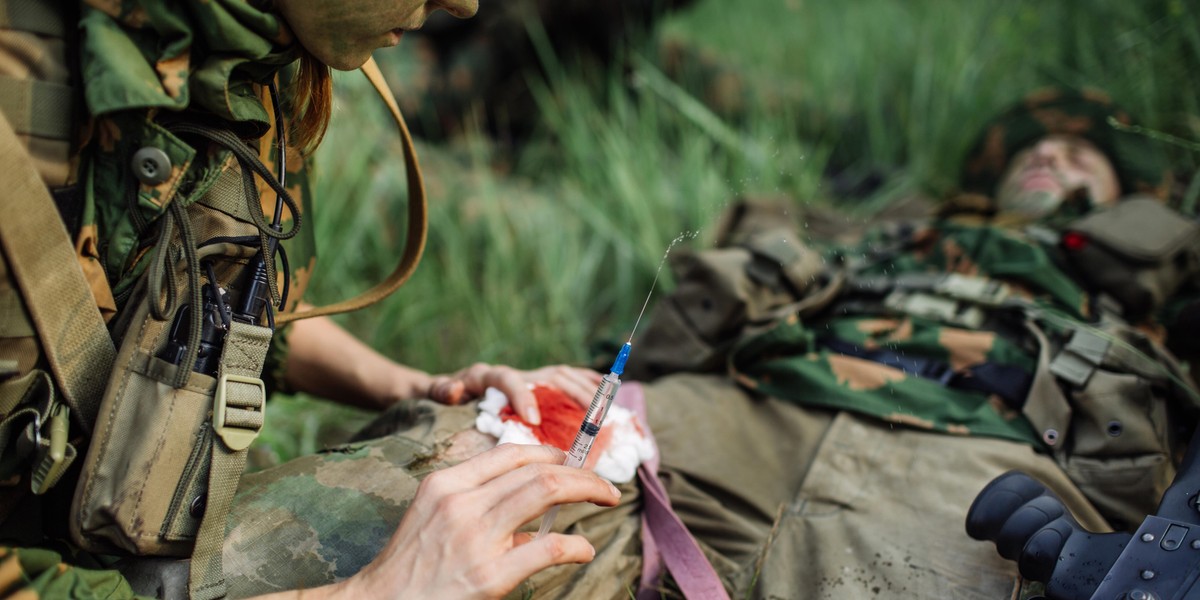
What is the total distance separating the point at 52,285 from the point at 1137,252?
8.76 ft

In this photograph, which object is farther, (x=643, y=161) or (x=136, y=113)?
(x=643, y=161)

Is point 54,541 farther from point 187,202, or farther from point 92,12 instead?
point 92,12

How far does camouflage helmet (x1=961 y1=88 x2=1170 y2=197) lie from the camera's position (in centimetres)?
318

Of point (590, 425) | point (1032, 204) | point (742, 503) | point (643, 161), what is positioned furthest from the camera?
point (643, 161)

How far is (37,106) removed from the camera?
1.10 m

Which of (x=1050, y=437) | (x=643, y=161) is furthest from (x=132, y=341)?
(x=643, y=161)

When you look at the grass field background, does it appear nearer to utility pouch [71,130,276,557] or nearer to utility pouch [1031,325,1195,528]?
utility pouch [1031,325,1195,528]

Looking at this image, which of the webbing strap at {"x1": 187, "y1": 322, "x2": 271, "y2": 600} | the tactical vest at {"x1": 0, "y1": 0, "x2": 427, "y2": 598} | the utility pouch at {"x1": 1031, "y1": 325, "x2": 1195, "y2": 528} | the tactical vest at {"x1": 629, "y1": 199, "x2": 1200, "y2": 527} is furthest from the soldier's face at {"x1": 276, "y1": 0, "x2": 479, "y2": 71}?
the utility pouch at {"x1": 1031, "y1": 325, "x2": 1195, "y2": 528}

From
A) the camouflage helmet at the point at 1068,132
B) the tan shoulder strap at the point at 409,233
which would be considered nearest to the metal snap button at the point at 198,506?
the tan shoulder strap at the point at 409,233

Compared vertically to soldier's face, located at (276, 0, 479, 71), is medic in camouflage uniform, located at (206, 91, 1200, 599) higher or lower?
lower

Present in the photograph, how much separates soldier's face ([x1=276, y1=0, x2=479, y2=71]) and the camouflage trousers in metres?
0.76

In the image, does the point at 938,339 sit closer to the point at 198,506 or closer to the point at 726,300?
the point at 726,300

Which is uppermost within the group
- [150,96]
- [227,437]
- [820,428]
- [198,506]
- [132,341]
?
[150,96]

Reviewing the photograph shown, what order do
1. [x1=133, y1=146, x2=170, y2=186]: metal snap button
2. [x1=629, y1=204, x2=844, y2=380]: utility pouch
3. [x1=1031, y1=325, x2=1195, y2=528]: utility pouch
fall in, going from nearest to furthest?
[x1=133, y1=146, x2=170, y2=186]: metal snap button
[x1=1031, y1=325, x2=1195, y2=528]: utility pouch
[x1=629, y1=204, x2=844, y2=380]: utility pouch
